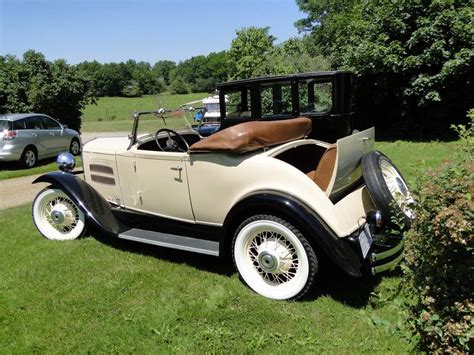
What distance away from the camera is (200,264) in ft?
13.8

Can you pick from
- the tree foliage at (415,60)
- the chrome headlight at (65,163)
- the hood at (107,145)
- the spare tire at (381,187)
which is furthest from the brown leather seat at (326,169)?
the tree foliage at (415,60)

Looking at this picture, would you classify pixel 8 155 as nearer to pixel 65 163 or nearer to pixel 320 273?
pixel 65 163

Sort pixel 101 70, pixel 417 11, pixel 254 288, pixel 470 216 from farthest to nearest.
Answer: pixel 101 70 < pixel 417 11 < pixel 254 288 < pixel 470 216

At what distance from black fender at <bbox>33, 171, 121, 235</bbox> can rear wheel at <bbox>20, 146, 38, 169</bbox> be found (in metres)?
7.44

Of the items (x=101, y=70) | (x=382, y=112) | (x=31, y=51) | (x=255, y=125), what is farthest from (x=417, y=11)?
(x=101, y=70)

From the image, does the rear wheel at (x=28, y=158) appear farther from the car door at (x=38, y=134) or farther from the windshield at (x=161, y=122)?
the windshield at (x=161, y=122)

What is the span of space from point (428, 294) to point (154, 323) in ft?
6.27

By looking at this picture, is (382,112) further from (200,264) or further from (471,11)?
(200,264)

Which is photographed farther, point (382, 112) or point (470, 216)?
point (382, 112)

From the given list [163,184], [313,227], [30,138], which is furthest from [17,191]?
[313,227]

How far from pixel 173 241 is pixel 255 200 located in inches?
41.6

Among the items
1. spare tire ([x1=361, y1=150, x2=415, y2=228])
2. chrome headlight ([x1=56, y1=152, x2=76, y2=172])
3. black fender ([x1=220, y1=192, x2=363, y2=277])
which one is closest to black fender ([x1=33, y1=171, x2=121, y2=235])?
chrome headlight ([x1=56, y1=152, x2=76, y2=172])

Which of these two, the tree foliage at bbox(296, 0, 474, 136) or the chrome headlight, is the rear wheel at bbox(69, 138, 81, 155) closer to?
the chrome headlight

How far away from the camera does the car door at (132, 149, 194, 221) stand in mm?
3959
